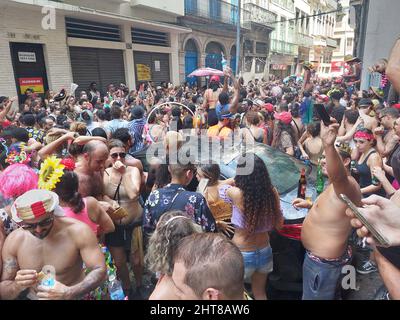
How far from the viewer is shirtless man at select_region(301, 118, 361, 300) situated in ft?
7.80

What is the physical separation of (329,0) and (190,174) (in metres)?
55.0

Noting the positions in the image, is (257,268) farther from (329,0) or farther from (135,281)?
(329,0)

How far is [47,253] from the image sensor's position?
219 cm

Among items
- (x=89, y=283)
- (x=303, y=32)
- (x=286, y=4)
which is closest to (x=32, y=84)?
(x=89, y=283)

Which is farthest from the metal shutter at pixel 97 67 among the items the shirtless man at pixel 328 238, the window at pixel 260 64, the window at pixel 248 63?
the window at pixel 260 64

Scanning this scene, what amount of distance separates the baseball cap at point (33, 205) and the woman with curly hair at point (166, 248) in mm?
695

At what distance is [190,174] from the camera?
294cm

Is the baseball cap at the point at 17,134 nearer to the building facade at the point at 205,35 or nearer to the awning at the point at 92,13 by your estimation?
the awning at the point at 92,13

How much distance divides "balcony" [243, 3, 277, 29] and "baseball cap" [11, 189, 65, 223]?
26373mm

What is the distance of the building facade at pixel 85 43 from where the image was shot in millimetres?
10445

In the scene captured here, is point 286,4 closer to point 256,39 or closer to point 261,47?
point 261,47

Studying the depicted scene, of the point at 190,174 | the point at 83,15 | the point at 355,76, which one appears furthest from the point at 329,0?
the point at 190,174

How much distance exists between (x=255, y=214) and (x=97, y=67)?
12939mm

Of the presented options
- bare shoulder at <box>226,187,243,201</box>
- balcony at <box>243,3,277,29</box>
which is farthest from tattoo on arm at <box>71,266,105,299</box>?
balcony at <box>243,3,277,29</box>
